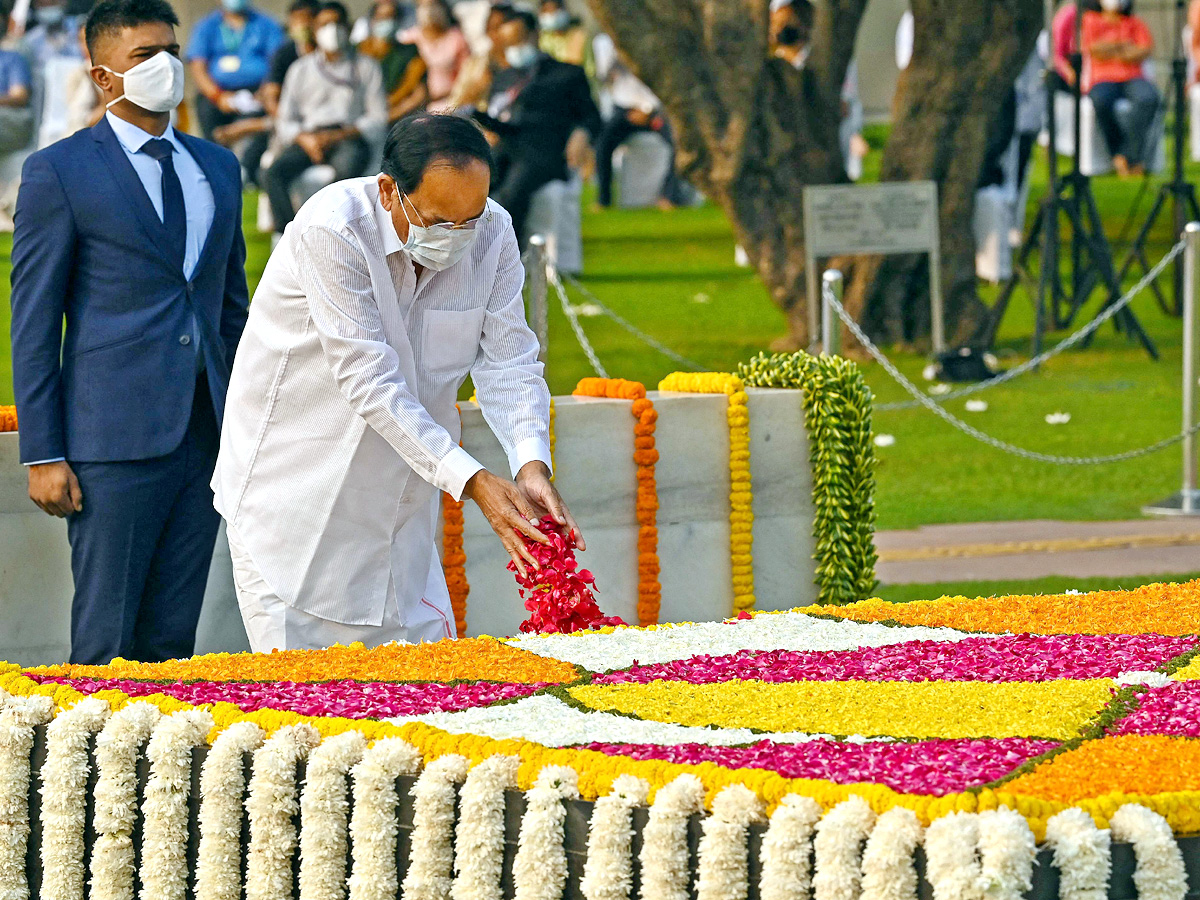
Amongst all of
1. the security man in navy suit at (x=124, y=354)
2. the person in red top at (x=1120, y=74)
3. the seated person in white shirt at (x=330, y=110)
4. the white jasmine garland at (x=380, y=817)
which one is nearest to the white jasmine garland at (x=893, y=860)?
the white jasmine garland at (x=380, y=817)

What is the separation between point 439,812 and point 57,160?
210cm

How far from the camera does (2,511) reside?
4.75 metres

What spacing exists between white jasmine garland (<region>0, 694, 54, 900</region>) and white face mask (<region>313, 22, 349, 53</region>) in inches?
478

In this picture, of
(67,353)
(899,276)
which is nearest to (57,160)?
(67,353)

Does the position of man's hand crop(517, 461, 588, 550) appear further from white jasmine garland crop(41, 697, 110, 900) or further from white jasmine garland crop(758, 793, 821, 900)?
white jasmine garland crop(758, 793, 821, 900)

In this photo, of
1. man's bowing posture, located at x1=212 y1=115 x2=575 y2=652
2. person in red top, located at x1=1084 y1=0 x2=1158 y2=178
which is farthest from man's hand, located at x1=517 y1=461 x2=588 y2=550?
person in red top, located at x1=1084 y1=0 x2=1158 y2=178

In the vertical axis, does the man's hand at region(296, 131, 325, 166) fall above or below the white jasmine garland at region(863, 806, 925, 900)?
above

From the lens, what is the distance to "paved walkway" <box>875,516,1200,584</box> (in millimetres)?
6680

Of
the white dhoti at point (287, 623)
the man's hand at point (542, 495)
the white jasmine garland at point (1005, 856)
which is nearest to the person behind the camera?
the white jasmine garland at point (1005, 856)

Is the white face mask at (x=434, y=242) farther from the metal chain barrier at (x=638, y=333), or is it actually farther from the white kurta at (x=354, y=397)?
the metal chain barrier at (x=638, y=333)

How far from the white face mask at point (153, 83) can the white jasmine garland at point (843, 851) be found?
254cm

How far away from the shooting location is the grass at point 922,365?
839cm

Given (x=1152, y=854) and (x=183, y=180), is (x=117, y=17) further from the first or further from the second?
(x=1152, y=854)

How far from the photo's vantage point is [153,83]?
13.4 feet
